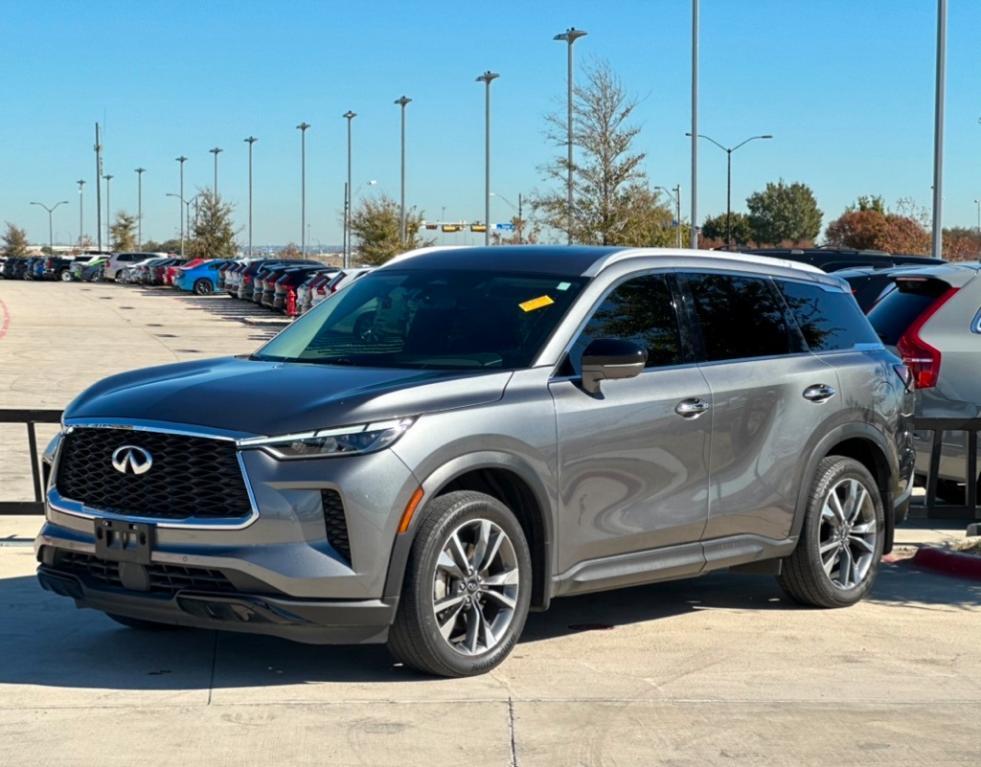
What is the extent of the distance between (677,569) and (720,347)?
3.84ft

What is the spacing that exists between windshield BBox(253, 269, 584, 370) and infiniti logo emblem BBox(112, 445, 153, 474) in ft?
3.80

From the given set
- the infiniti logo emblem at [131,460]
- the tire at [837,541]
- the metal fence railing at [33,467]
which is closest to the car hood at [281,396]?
the infiniti logo emblem at [131,460]

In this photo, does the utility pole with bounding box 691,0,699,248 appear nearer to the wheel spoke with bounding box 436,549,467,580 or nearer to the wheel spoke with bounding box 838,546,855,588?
the wheel spoke with bounding box 838,546,855,588

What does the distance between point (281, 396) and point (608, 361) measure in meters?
1.48

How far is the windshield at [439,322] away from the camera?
698 cm

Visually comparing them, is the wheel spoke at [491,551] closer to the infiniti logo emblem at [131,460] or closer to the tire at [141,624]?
the infiniti logo emblem at [131,460]

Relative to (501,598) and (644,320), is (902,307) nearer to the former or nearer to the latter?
(644,320)

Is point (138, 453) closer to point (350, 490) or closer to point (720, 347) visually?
point (350, 490)

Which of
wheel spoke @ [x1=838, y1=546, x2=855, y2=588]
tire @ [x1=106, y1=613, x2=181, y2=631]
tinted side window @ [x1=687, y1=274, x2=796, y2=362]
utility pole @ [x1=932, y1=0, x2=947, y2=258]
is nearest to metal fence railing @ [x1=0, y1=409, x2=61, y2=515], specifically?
tire @ [x1=106, y1=613, x2=181, y2=631]

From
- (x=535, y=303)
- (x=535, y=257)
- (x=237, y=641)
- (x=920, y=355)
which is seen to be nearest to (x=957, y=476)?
(x=920, y=355)

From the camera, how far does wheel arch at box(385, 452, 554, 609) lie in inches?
243

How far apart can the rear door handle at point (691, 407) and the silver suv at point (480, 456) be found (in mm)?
16

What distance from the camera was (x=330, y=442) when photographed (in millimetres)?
6059

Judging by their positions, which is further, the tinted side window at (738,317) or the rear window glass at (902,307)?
the rear window glass at (902,307)
